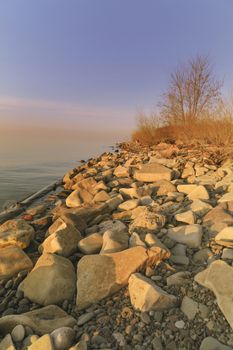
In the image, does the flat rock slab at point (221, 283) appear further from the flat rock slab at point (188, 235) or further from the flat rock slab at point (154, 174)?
the flat rock slab at point (154, 174)

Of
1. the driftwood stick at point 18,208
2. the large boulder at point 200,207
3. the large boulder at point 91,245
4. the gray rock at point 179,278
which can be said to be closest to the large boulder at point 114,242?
the large boulder at point 91,245

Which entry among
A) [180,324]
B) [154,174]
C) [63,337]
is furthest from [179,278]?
[154,174]

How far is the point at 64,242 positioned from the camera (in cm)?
289

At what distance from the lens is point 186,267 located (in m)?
2.49

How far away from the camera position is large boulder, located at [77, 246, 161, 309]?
223cm

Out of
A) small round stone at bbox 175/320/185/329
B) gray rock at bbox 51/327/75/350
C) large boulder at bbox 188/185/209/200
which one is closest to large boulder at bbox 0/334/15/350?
gray rock at bbox 51/327/75/350

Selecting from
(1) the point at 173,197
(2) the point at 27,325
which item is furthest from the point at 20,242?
(1) the point at 173,197

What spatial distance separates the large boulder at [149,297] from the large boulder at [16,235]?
1.58 meters

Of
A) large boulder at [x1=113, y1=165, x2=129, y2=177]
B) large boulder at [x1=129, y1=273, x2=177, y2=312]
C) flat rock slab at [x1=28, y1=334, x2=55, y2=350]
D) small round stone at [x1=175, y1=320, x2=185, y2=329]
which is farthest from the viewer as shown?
large boulder at [x1=113, y1=165, x2=129, y2=177]

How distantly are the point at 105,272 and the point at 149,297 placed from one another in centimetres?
47

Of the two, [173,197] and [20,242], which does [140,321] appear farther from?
[173,197]

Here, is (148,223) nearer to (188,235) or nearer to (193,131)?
(188,235)

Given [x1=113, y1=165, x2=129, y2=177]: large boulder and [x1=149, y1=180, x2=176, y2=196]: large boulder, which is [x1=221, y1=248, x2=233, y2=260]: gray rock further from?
[x1=113, y1=165, x2=129, y2=177]: large boulder

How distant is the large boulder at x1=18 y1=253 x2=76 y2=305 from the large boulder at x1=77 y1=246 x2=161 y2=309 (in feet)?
0.33
